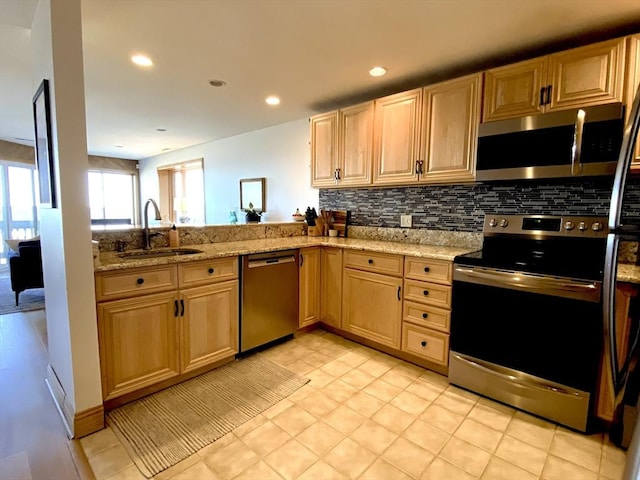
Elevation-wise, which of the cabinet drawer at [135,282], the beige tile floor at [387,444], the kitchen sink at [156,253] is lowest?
the beige tile floor at [387,444]

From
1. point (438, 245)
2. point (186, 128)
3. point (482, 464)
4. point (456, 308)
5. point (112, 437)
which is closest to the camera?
point (482, 464)

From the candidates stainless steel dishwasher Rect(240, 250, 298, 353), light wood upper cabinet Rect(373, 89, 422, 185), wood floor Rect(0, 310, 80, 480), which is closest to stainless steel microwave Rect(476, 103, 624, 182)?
light wood upper cabinet Rect(373, 89, 422, 185)

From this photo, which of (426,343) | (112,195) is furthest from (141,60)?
(112,195)

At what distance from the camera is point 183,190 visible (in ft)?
22.1

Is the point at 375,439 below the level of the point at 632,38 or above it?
below

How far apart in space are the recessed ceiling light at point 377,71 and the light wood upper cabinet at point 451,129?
1.22 feet

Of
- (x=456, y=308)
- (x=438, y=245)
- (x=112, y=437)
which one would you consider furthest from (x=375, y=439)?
(x=438, y=245)

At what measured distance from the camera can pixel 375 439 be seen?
169 centimetres

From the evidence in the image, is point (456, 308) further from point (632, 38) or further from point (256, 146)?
point (256, 146)

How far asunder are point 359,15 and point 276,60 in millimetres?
803

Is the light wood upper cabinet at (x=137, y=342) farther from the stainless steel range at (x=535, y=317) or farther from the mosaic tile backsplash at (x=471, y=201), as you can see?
the mosaic tile backsplash at (x=471, y=201)

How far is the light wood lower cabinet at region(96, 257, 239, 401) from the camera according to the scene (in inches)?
70.7

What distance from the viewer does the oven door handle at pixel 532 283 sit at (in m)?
1.67

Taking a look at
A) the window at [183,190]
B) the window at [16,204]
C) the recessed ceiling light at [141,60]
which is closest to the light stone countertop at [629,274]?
the recessed ceiling light at [141,60]
